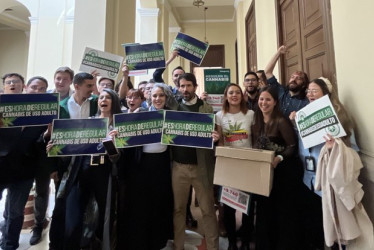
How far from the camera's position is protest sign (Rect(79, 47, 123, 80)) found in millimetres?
2191

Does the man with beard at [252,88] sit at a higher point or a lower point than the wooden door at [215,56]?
lower

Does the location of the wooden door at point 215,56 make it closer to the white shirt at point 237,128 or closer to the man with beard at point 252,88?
the man with beard at point 252,88

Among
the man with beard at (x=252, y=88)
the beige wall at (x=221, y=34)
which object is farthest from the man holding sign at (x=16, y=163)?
the beige wall at (x=221, y=34)

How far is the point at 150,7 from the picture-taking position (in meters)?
5.37

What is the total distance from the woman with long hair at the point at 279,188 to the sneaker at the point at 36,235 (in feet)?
6.39

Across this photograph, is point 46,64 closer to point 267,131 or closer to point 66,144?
point 66,144

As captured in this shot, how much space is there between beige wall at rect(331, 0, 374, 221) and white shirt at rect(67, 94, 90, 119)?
1986 mm

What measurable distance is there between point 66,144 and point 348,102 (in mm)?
2012

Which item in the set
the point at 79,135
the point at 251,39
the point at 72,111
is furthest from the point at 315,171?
the point at 251,39

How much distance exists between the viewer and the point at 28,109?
154 centimetres

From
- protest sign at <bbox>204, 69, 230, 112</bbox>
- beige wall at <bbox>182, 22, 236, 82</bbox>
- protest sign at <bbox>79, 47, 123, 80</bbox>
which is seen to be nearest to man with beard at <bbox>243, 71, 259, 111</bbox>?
protest sign at <bbox>204, 69, 230, 112</bbox>

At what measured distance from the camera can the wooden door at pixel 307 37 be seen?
1.90 meters

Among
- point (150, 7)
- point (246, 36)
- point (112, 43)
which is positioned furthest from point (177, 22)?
point (112, 43)

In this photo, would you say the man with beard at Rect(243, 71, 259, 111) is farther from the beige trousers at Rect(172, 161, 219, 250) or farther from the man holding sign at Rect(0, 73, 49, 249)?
the man holding sign at Rect(0, 73, 49, 249)
